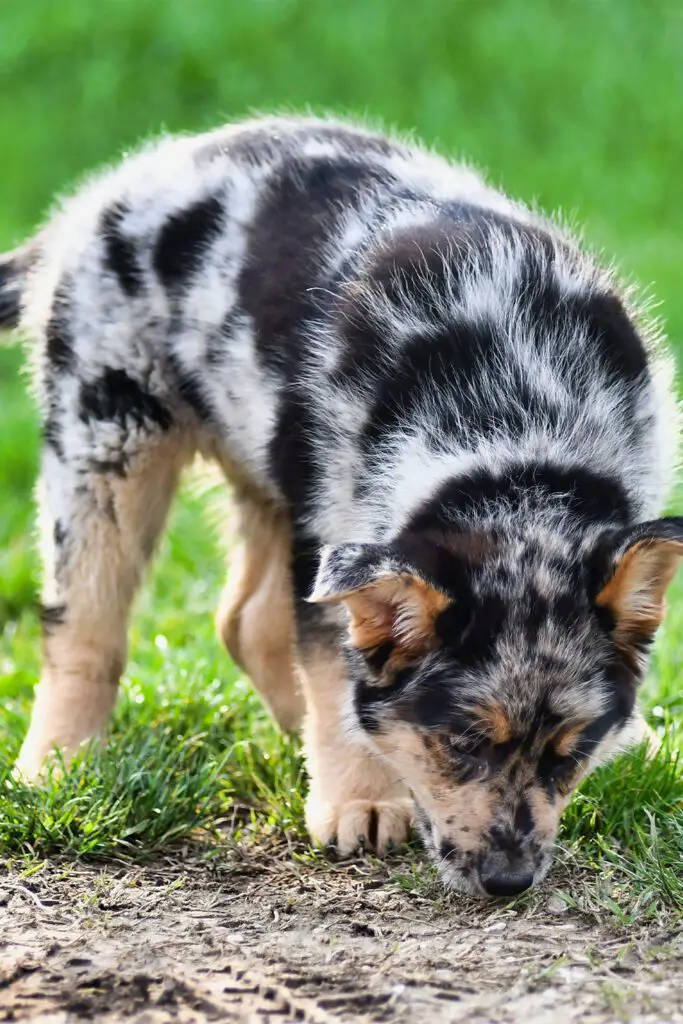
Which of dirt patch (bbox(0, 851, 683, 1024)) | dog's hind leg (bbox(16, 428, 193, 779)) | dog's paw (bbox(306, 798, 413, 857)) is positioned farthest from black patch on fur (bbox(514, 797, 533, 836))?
dog's hind leg (bbox(16, 428, 193, 779))

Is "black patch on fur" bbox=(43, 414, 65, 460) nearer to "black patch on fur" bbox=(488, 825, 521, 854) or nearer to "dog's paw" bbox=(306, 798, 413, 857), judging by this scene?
"dog's paw" bbox=(306, 798, 413, 857)

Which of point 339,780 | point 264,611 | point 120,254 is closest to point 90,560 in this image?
point 264,611

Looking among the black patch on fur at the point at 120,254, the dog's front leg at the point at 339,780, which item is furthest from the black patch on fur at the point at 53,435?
the dog's front leg at the point at 339,780

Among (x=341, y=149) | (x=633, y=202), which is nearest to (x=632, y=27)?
(x=633, y=202)

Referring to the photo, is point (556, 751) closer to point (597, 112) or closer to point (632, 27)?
point (597, 112)

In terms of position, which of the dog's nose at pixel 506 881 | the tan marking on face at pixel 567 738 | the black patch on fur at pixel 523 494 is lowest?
the dog's nose at pixel 506 881

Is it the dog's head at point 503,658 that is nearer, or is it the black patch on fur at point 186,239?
the dog's head at point 503,658

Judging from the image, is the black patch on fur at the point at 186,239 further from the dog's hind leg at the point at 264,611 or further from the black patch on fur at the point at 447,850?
the black patch on fur at the point at 447,850
